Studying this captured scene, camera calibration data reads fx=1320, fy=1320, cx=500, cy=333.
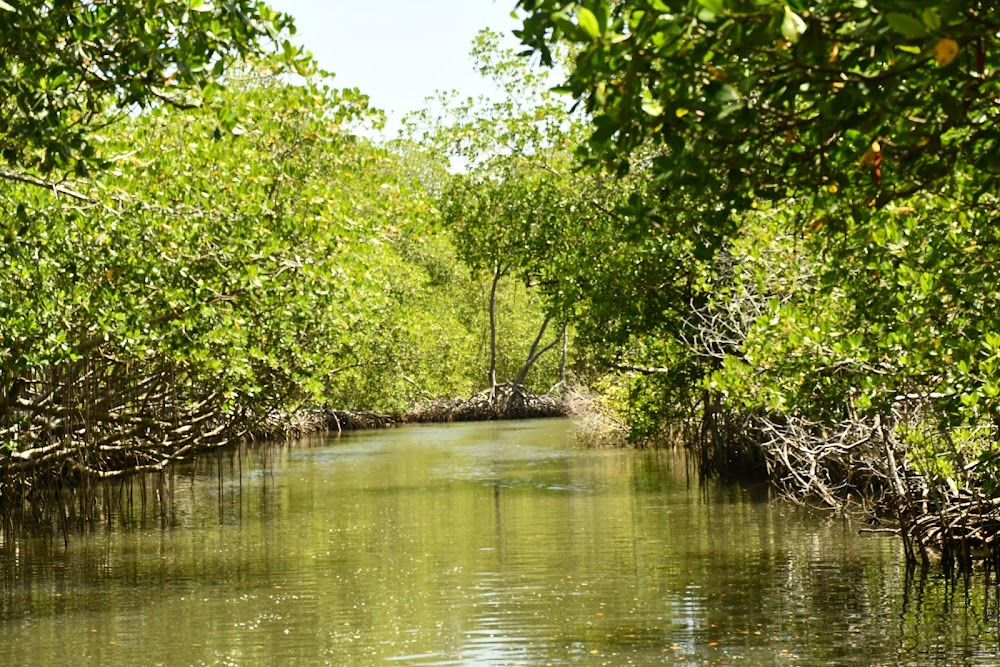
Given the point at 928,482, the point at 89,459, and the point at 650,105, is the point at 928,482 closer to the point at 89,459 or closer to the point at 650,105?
the point at 650,105

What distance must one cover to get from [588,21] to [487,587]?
28.8 ft

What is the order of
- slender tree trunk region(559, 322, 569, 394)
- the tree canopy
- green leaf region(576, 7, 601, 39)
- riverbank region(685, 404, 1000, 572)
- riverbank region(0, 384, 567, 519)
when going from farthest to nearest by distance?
1. slender tree trunk region(559, 322, 569, 394)
2. riverbank region(0, 384, 567, 519)
3. riverbank region(685, 404, 1000, 572)
4. the tree canopy
5. green leaf region(576, 7, 601, 39)

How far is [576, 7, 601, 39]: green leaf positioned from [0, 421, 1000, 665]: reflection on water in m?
5.87

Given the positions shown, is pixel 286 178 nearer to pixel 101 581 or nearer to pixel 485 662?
pixel 101 581

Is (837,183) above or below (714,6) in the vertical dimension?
below

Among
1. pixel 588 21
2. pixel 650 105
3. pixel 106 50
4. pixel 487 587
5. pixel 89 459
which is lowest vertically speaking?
pixel 487 587

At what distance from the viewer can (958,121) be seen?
4.61 m

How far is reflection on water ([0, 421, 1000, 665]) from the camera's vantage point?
30.9 ft

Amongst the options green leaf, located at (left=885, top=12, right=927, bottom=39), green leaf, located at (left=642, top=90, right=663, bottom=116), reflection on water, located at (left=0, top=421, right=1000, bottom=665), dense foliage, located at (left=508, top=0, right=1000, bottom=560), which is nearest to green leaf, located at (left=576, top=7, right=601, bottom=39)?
dense foliage, located at (left=508, top=0, right=1000, bottom=560)

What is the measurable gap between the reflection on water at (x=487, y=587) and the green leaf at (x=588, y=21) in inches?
231

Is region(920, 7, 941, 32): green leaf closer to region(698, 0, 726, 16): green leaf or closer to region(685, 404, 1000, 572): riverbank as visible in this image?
region(698, 0, 726, 16): green leaf

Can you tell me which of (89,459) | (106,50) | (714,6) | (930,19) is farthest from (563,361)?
(930,19)

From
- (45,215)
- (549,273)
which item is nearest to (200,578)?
(45,215)

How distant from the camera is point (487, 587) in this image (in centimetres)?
1200
